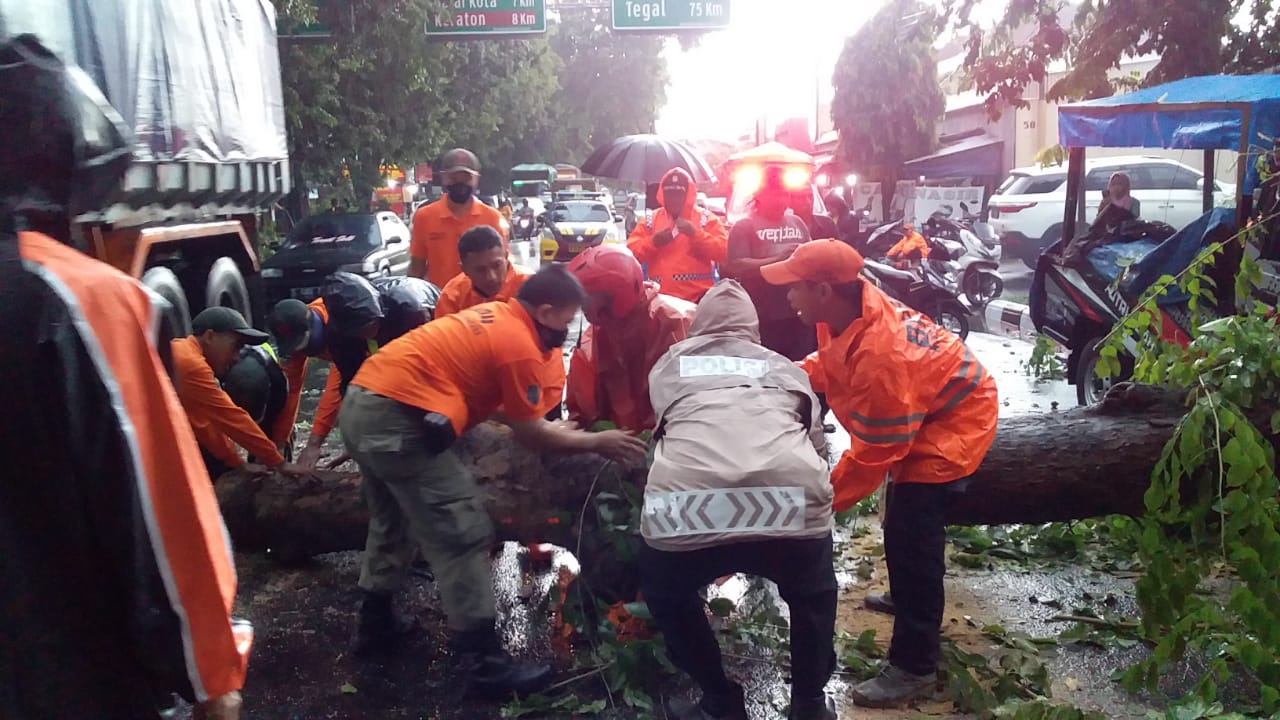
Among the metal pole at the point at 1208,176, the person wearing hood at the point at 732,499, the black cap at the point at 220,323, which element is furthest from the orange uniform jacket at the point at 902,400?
the metal pole at the point at 1208,176

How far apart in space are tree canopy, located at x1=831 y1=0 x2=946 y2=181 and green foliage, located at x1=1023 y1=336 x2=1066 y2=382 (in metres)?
17.7

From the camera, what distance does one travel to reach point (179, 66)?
19.9 feet

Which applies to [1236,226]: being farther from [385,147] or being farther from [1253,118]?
[385,147]

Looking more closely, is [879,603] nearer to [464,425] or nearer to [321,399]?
[464,425]

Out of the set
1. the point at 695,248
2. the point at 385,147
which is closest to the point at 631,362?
the point at 695,248

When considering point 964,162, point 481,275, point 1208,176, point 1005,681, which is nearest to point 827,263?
point 1005,681

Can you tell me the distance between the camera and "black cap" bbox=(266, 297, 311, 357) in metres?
4.34

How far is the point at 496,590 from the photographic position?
443cm

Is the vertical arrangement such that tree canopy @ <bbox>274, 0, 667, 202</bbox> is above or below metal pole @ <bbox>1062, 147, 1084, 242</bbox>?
above

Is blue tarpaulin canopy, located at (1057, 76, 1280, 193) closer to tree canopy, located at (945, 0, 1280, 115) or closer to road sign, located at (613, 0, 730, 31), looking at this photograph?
tree canopy, located at (945, 0, 1280, 115)

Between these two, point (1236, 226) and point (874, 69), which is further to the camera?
point (874, 69)

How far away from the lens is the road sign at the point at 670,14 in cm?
1480

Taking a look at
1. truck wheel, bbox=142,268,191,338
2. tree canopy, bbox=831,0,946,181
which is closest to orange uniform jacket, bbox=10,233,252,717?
truck wheel, bbox=142,268,191,338

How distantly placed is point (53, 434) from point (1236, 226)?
19.5 ft
